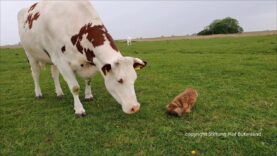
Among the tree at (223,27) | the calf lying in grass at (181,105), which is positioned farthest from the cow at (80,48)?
the tree at (223,27)

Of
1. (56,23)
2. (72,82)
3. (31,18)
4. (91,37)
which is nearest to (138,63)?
(91,37)

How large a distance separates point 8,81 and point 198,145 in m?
9.64

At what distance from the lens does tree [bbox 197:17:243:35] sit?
88.0m

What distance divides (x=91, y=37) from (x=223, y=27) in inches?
3408

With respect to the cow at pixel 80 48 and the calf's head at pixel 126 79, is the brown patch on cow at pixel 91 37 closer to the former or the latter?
the cow at pixel 80 48

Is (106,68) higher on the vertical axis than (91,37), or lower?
lower

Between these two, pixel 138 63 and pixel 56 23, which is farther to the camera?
pixel 56 23

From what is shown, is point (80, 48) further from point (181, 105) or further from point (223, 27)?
point (223, 27)

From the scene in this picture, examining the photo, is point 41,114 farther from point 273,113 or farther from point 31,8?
point 273,113

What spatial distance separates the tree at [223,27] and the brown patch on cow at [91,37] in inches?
3271

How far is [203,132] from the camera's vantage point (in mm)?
5418

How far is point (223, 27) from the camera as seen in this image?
88.8m

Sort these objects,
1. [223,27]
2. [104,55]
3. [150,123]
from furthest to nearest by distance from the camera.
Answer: [223,27], [104,55], [150,123]

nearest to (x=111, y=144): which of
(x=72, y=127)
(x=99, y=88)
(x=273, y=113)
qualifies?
(x=72, y=127)
